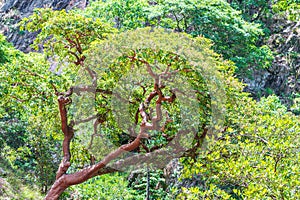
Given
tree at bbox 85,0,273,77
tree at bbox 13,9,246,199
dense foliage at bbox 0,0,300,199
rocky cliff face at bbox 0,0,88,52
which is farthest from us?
rocky cliff face at bbox 0,0,88,52

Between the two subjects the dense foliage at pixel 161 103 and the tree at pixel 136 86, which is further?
the tree at pixel 136 86

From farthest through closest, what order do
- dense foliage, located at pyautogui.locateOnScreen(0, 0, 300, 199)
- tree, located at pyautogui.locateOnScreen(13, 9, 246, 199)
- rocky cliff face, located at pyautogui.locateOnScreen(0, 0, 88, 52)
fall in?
rocky cliff face, located at pyautogui.locateOnScreen(0, 0, 88, 52) < tree, located at pyautogui.locateOnScreen(13, 9, 246, 199) < dense foliage, located at pyautogui.locateOnScreen(0, 0, 300, 199)

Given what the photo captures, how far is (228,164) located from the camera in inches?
226

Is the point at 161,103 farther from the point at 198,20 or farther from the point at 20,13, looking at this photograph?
the point at 20,13

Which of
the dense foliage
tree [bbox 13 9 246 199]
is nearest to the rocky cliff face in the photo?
the dense foliage

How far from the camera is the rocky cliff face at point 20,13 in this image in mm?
21812

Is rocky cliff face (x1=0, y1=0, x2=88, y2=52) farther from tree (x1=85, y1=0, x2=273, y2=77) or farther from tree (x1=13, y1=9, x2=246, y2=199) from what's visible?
tree (x1=13, y1=9, x2=246, y2=199)

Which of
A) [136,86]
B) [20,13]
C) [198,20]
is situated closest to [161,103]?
[136,86]

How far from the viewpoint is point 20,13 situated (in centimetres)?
2292

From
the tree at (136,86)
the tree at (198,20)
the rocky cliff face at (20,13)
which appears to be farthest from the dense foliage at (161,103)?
the rocky cliff face at (20,13)

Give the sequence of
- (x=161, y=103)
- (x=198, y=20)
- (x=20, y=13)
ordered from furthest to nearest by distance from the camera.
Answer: (x=20, y=13)
(x=198, y=20)
(x=161, y=103)

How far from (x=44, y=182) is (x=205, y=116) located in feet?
20.2

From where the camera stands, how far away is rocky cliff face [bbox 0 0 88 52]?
71.6 ft

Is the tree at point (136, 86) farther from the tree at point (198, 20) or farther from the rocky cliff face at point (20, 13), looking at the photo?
the rocky cliff face at point (20, 13)
